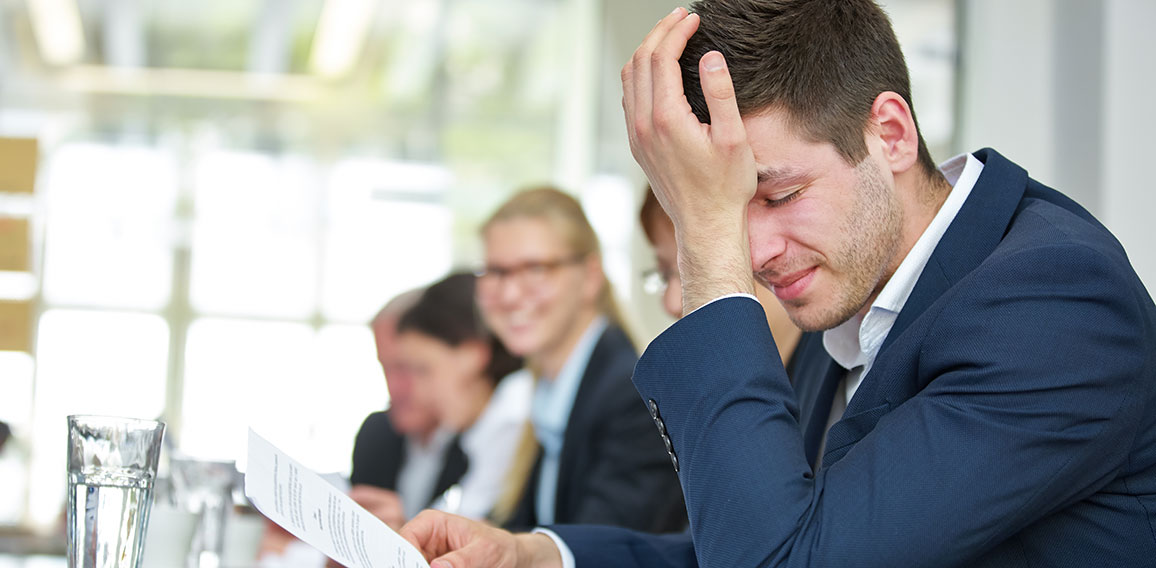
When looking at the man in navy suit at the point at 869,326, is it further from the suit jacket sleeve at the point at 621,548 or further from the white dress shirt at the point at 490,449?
the white dress shirt at the point at 490,449

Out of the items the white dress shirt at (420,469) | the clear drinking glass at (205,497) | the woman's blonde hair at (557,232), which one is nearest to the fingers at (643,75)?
the clear drinking glass at (205,497)

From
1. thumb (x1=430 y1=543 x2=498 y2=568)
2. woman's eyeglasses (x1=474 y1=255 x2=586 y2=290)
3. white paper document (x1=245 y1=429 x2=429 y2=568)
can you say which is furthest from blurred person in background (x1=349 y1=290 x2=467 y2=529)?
white paper document (x1=245 y1=429 x2=429 y2=568)

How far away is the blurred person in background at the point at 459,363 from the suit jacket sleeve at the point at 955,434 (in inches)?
80.7

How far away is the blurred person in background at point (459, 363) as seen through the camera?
2986 millimetres

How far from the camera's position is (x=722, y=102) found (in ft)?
3.16

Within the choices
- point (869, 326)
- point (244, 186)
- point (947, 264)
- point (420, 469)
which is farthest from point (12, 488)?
point (947, 264)

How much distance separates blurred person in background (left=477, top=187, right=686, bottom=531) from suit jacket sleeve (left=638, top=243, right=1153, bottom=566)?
1.33m

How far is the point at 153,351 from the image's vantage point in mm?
8875

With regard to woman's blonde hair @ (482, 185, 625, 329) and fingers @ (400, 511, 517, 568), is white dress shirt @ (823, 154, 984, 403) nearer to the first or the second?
fingers @ (400, 511, 517, 568)

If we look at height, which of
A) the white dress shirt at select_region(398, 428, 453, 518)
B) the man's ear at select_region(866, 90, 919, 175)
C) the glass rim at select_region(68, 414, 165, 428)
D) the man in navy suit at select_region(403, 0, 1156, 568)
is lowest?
the white dress shirt at select_region(398, 428, 453, 518)

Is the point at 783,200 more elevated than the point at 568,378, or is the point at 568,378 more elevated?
the point at 783,200

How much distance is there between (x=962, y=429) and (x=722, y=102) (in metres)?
0.34

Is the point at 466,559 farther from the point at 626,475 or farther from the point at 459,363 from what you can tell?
the point at 459,363

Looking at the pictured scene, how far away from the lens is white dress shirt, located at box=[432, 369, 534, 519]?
2.67 meters
